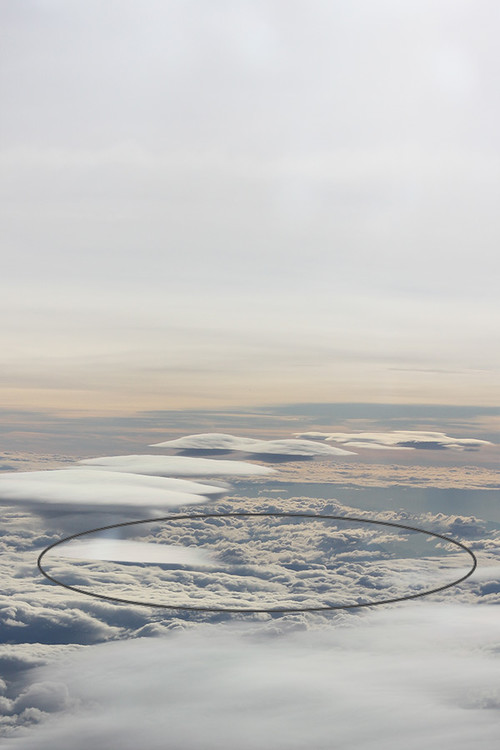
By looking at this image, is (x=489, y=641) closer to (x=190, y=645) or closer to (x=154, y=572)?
(x=190, y=645)

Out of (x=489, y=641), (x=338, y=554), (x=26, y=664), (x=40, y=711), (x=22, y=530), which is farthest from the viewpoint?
(x=22, y=530)

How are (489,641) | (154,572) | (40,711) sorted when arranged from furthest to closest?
(489,641), (40,711), (154,572)

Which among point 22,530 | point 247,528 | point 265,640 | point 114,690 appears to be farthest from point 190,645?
point 247,528

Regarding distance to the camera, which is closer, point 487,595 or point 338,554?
point 338,554

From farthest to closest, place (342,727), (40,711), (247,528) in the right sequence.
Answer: (342,727)
(40,711)
(247,528)

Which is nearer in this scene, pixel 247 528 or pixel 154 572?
pixel 154 572

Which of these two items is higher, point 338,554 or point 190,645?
point 338,554

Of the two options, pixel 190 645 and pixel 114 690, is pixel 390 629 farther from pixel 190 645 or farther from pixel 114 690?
pixel 114 690

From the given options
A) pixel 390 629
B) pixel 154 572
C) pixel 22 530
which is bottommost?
pixel 390 629

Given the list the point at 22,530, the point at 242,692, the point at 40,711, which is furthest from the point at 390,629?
the point at 22,530
